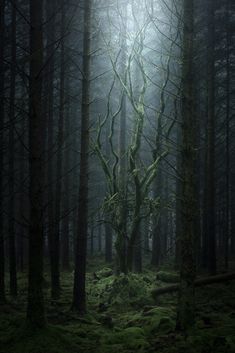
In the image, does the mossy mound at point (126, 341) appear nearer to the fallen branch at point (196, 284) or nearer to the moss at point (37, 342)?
the moss at point (37, 342)

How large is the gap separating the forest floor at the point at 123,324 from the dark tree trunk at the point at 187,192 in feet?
1.68

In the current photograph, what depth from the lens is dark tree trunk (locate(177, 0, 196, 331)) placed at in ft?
29.7

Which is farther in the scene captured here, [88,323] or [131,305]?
[131,305]

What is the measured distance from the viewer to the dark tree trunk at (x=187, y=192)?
9062 millimetres

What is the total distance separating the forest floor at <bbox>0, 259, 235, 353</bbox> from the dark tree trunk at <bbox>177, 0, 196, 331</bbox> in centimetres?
51

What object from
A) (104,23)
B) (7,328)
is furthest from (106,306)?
(104,23)

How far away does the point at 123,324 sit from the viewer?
1073 centimetres

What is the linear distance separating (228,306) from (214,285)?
375cm

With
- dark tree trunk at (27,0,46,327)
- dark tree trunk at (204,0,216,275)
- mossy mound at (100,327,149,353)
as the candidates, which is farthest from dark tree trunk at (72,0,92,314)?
dark tree trunk at (204,0,216,275)

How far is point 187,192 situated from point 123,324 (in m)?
3.88

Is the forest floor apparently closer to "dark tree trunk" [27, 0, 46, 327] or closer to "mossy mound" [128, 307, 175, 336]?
"mossy mound" [128, 307, 175, 336]

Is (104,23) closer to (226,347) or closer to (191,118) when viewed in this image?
(191,118)

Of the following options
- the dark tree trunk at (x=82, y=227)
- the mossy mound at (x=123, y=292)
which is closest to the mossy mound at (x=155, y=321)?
the dark tree trunk at (x=82, y=227)

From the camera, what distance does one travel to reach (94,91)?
2731cm
